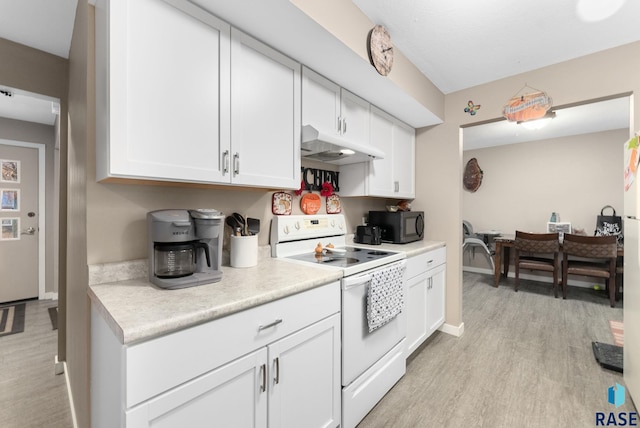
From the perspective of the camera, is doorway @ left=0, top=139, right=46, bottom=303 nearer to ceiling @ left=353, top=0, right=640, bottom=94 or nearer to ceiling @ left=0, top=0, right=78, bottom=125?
ceiling @ left=0, top=0, right=78, bottom=125

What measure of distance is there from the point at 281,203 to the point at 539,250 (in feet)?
12.8

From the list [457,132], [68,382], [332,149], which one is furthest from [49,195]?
[457,132]

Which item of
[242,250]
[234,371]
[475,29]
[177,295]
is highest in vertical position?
[475,29]

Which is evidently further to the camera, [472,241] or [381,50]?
[472,241]

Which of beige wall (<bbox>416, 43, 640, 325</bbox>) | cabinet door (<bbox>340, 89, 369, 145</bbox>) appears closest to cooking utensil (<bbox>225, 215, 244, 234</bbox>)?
cabinet door (<bbox>340, 89, 369, 145</bbox>)

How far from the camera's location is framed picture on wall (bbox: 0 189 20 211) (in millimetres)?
3457

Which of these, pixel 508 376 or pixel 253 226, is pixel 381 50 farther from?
pixel 508 376

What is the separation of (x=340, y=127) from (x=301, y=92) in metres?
0.41

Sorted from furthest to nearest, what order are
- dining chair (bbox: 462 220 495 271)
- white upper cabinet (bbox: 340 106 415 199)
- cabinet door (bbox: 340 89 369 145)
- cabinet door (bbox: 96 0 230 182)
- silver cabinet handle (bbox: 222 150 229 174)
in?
dining chair (bbox: 462 220 495 271)
white upper cabinet (bbox: 340 106 415 199)
cabinet door (bbox: 340 89 369 145)
silver cabinet handle (bbox: 222 150 229 174)
cabinet door (bbox: 96 0 230 182)

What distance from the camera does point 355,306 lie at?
Answer: 1582 mm

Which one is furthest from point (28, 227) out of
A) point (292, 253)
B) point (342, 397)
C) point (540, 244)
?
point (540, 244)

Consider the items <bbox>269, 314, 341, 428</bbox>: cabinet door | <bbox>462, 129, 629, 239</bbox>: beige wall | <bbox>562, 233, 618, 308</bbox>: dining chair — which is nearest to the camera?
<bbox>269, 314, 341, 428</bbox>: cabinet door

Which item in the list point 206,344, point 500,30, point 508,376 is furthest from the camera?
point 508,376

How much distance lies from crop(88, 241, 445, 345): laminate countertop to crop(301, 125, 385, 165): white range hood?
29.5 inches
